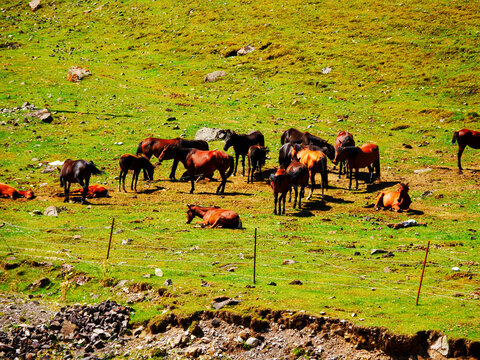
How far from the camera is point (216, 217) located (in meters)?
19.3

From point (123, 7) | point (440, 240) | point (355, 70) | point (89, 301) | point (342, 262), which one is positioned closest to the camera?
point (89, 301)

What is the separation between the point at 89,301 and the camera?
45.7 ft

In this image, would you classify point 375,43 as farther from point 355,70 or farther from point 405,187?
point 405,187

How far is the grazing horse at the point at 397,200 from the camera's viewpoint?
2192 centimetres

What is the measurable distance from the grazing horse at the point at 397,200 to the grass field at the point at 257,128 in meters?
0.63

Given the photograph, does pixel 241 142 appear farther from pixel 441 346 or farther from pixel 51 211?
pixel 441 346

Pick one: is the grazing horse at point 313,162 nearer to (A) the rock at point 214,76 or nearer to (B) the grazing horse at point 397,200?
(B) the grazing horse at point 397,200

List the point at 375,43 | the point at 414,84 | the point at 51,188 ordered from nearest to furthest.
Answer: the point at 51,188 < the point at 414,84 < the point at 375,43

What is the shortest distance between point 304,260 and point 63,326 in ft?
22.9

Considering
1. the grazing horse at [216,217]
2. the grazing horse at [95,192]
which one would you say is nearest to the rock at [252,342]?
the grazing horse at [216,217]

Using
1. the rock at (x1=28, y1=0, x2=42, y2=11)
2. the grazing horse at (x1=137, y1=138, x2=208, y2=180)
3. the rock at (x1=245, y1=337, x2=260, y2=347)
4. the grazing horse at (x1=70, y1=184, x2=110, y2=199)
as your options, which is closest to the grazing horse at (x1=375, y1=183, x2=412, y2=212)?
the grazing horse at (x1=137, y1=138, x2=208, y2=180)

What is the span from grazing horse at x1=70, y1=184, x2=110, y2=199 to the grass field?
2.30 feet

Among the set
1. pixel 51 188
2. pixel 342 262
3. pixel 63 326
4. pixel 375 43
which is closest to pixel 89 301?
pixel 63 326

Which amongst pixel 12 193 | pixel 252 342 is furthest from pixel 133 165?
pixel 252 342
